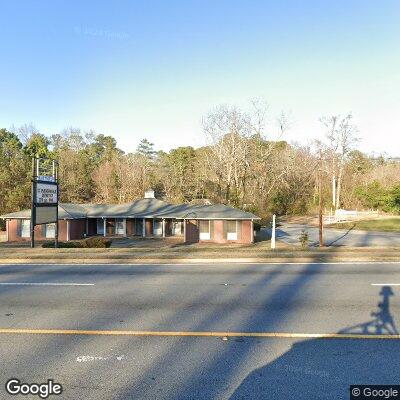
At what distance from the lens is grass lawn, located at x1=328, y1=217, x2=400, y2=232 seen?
4791 cm

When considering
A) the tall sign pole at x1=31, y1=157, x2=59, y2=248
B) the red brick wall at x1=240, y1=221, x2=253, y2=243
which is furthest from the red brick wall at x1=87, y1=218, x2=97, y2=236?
the tall sign pole at x1=31, y1=157, x2=59, y2=248

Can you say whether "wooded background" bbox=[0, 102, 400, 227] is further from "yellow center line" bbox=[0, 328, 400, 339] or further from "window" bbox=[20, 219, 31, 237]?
"yellow center line" bbox=[0, 328, 400, 339]

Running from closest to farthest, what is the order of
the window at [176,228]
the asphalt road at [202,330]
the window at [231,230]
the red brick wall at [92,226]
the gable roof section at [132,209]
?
the asphalt road at [202,330] < the window at [231,230] < the gable roof section at [132,209] < the window at [176,228] < the red brick wall at [92,226]

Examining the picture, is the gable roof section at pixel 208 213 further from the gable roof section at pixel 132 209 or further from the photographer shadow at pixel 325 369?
the photographer shadow at pixel 325 369

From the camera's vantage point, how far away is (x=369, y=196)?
206ft

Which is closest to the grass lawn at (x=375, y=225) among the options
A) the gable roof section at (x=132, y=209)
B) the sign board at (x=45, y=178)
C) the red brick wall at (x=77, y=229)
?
the gable roof section at (x=132, y=209)

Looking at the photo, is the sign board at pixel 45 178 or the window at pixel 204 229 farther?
the window at pixel 204 229

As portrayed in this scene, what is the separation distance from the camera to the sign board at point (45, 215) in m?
20.9

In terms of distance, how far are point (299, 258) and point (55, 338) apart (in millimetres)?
11347

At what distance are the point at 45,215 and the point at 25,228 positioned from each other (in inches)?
627

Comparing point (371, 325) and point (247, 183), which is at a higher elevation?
point (247, 183)

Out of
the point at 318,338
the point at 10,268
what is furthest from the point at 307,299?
the point at 10,268

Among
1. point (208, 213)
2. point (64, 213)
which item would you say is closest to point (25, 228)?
point (64, 213)

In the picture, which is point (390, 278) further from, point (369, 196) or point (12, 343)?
point (369, 196)
